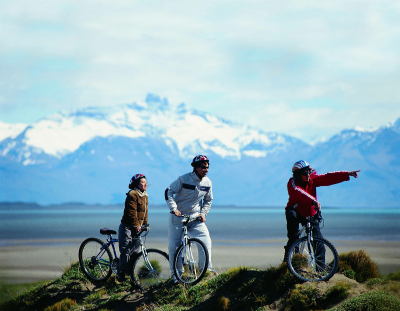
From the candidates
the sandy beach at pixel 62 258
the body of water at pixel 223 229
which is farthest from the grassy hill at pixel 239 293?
the body of water at pixel 223 229

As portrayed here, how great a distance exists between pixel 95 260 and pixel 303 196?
4.78m

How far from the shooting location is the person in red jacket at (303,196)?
332 inches

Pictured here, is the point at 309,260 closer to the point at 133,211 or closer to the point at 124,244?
the point at 133,211

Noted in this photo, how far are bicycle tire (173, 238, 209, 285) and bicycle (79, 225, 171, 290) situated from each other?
0.42m

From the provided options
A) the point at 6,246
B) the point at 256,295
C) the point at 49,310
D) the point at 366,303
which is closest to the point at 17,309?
the point at 49,310

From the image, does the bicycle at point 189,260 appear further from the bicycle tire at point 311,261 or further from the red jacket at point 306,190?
the red jacket at point 306,190

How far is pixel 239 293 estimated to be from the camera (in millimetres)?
8758

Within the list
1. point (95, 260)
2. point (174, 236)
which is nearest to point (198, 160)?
point (174, 236)

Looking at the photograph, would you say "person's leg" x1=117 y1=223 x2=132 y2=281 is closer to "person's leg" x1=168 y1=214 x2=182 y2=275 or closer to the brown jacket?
the brown jacket

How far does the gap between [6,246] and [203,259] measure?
29.5 m

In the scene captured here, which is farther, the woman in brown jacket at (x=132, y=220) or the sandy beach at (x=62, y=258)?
the sandy beach at (x=62, y=258)

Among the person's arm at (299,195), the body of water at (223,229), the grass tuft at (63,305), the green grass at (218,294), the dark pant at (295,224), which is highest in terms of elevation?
the person's arm at (299,195)

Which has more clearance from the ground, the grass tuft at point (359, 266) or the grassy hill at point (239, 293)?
the grass tuft at point (359, 266)

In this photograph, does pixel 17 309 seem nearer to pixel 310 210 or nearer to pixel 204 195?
pixel 204 195
